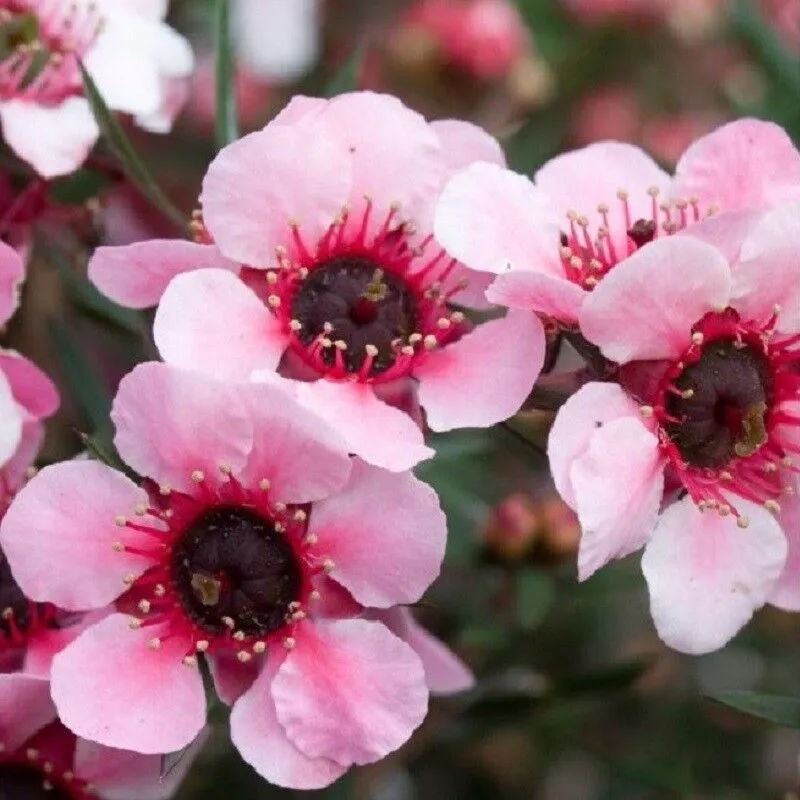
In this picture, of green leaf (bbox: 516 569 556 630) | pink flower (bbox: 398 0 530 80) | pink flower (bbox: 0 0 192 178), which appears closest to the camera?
pink flower (bbox: 0 0 192 178)

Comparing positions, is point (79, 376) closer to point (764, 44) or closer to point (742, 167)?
point (742, 167)

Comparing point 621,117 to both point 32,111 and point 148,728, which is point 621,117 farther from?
point 148,728

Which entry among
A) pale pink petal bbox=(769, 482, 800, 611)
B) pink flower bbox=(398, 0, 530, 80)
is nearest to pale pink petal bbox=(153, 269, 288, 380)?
pale pink petal bbox=(769, 482, 800, 611)

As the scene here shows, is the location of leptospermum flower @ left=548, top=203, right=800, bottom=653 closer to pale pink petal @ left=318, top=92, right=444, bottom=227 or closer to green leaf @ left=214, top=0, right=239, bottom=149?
pale pink petal @ left=318, top=92, right=444, bottom=227

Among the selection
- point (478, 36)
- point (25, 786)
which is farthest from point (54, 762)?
point (478, 36)

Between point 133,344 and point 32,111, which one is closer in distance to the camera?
point 32,111

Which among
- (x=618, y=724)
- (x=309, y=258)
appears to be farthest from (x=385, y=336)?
(x=618, y=724)
